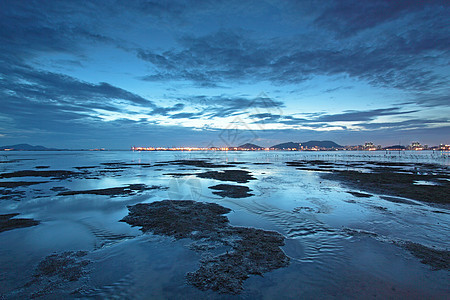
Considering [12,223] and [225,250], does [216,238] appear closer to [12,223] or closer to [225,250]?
[225,250]

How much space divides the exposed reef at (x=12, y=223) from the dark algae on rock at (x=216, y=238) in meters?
4.74

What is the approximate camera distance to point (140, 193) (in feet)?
63.5

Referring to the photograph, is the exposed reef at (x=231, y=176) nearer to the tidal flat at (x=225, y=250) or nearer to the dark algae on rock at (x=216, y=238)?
the tidal flat at (x=225, y=250)

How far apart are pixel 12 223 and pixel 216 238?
10.9 m

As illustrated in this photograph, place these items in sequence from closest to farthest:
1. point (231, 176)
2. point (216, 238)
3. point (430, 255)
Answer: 1. point (430, 255)
2. point (216, 238)
3. point (231, 176)

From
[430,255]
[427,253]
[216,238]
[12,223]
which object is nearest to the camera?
[430,255]

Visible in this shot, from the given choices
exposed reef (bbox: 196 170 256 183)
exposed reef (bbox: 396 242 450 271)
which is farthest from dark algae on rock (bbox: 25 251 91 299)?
exposed reef (bbox: 196 170 256 183)

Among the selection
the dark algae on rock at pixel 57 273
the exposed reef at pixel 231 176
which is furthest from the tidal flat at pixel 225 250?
the exposed reef at pixel 231 176

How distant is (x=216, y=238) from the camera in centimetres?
943

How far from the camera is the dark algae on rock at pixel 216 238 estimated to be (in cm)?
657

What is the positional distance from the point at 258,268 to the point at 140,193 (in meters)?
15.1

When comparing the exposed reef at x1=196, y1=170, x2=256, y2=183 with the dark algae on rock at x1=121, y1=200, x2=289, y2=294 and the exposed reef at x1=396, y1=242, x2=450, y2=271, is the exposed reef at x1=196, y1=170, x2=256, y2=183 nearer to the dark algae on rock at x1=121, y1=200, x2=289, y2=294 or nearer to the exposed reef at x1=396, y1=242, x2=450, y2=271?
the dark algae on rock at x1=121, y1=200, x2=289, y2=294

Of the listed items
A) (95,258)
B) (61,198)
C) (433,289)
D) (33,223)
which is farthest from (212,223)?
(61,198)

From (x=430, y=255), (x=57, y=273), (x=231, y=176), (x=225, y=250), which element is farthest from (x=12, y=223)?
(x=231, y=176)
